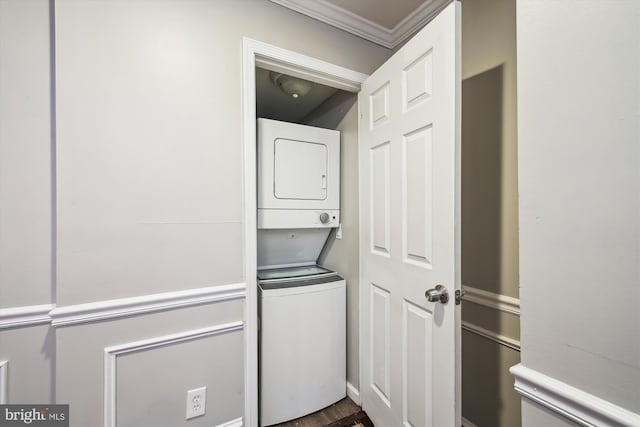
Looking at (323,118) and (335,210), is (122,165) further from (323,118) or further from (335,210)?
(323,118)

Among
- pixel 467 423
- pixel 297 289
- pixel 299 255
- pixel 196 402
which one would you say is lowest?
pixel 467 423

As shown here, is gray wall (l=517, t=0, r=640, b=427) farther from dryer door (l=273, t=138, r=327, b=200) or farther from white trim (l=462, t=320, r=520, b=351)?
dryer door (l=273, t=138, r=327, b=200)

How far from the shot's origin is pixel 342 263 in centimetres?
188

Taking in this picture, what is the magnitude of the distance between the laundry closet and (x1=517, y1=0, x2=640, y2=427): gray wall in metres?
1.09

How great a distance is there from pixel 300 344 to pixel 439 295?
993 millimetres

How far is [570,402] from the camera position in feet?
2.08

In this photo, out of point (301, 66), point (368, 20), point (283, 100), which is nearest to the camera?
point (301, 66)

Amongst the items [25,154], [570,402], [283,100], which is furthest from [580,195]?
[283,100]

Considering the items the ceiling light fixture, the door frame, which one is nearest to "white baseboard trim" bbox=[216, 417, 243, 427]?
the door frame

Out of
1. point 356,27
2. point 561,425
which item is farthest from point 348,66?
point 561,425

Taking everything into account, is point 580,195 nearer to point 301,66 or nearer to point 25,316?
point 301,66

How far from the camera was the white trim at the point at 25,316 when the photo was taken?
Result: 1.00 metres

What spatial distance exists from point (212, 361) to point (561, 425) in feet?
4.44

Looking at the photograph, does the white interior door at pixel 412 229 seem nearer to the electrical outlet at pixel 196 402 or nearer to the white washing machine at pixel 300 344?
the white washing machine at pixel 300 344
